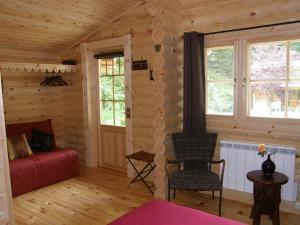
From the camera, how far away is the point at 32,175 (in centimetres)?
354

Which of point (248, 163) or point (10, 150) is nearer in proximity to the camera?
point (248, 163)

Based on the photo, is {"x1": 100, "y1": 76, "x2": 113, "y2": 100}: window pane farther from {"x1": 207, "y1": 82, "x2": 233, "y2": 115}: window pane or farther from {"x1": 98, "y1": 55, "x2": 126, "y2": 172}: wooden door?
{"x1": 207, "y1": 82, "x2": 233, "y2": 115}: window pane

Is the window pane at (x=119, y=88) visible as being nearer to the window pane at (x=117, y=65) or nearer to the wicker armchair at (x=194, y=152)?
the window pane at (x=117, y=65)

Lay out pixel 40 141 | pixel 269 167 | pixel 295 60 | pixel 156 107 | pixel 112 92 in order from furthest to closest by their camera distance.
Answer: pixel 112 92 → pixel 40 141 → pixel 156 107 → pixel 295 60 → pixel 269 167

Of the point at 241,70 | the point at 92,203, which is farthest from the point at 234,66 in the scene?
the point at 92,203

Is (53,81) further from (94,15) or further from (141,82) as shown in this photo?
(141,82)

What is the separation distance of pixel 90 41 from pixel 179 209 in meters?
3.27

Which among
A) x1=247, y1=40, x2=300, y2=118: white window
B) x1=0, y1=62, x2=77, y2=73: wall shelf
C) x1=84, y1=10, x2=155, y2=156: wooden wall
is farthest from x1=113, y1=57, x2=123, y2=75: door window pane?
x1=247, y1=40, x2=300, y2=118: white window

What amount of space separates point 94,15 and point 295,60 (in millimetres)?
2561

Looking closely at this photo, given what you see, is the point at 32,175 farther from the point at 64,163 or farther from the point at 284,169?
the point at 284,169

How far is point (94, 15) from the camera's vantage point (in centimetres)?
365

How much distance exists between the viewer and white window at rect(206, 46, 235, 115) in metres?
3.16

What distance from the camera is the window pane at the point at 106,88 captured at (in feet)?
14.0

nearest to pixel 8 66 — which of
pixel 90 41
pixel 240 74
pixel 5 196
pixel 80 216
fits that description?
pixel 90 41
